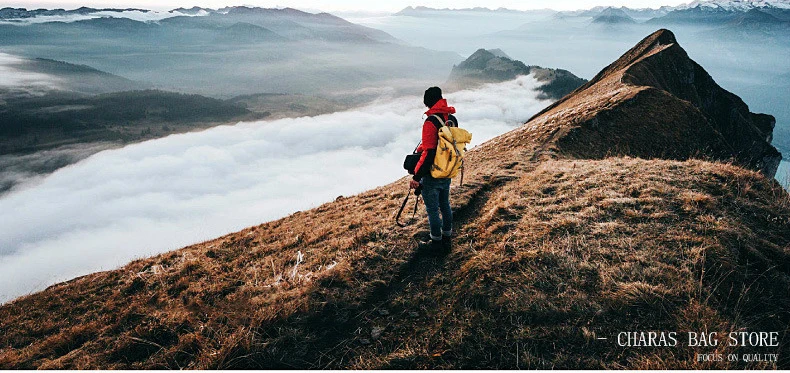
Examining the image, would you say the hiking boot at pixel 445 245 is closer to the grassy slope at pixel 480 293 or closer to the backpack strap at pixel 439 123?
the grassy slope at pixel 480 293

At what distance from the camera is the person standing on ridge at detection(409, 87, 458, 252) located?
7.06 m

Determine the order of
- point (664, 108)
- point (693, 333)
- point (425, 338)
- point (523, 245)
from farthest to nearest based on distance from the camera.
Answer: point (664, 108), point (523, 245), point (425, 338), point (693, 333)

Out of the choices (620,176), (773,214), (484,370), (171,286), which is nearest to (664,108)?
(620,176)

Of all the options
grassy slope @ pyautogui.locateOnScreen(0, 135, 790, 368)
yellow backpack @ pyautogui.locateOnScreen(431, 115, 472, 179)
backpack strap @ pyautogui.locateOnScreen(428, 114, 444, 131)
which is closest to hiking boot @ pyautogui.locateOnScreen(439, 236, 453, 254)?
grassy slope @ pyautogui.locateOnScreen(0, 135, 790, 368)

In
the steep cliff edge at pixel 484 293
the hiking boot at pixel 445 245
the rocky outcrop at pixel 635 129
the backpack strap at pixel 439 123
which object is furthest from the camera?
the rocky outcrop at pixel 635 129

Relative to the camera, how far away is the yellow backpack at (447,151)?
7018mm

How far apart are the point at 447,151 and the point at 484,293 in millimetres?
2871

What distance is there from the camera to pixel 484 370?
5008mm

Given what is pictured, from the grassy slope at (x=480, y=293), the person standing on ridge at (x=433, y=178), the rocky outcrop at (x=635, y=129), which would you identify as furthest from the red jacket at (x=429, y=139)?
the rocky outcrop at (x=635, y=129)

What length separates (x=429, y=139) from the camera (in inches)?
279

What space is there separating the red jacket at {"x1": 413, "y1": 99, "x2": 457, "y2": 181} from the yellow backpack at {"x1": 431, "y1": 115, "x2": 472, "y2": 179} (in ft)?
0.32

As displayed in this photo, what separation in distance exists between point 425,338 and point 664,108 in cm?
2773

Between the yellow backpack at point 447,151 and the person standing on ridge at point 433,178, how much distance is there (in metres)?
0.08

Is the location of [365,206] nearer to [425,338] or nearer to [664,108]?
[425,338]
